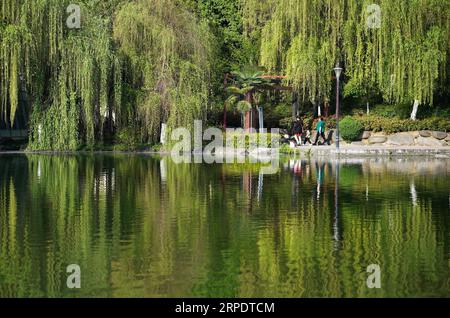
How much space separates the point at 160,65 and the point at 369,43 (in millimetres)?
9471

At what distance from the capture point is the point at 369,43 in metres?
38.7

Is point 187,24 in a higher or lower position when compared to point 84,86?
higher

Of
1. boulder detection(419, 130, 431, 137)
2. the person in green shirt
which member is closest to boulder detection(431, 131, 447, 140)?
boulder detection(419, 130, 431, 137)

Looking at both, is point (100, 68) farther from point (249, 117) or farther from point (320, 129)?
point (320, 129)

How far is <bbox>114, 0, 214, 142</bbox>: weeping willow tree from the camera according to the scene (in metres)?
36.9

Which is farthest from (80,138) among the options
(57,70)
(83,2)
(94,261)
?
(94,261)

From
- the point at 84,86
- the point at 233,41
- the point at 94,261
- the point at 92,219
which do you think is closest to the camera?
the point at 94,261

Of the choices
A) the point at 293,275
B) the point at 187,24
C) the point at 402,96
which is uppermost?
the point at 187,24

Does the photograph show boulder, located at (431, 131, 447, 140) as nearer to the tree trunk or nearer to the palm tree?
the palm tree

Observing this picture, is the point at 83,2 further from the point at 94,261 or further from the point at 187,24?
the point at 94,261

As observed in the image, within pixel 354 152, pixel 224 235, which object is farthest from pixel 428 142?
pixel 224 235

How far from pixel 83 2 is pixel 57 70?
14.4ft

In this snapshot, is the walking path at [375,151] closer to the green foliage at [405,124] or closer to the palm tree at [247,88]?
the green foliage at [405,124]

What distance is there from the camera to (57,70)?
36125 mm
